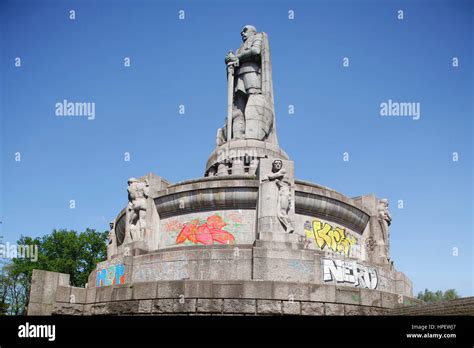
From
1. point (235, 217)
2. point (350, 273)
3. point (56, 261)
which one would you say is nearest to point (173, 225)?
point (235, 217)

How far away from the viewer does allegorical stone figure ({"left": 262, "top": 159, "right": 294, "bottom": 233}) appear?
15541mm

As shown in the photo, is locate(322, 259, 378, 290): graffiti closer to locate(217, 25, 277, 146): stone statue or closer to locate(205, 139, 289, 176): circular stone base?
locate(205, 139, 289, 176): circular stone base

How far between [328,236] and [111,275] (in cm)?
792

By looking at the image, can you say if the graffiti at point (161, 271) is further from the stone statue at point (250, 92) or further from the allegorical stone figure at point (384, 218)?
the stone statue at point (250, 92)

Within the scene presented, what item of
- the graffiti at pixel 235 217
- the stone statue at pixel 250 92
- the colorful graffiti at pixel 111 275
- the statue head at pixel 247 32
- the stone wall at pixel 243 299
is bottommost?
the stone wall at pixel 243 299

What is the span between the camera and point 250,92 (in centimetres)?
2589

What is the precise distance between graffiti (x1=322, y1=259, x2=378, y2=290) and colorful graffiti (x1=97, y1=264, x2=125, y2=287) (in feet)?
21.5

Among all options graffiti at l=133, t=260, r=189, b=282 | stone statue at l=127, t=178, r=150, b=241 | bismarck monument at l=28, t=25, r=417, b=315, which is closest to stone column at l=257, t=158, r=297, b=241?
bismarck monument at l=28, t=25, r=417, b=315

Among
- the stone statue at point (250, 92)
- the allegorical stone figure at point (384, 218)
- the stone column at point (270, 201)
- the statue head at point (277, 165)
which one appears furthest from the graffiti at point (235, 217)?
the stone statue at point (250, 92)

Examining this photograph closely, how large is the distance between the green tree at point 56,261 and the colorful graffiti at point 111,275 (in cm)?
3390

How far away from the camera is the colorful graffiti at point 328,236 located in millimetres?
17672
